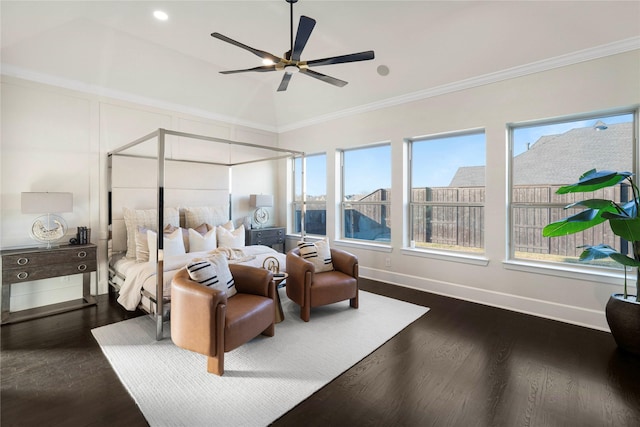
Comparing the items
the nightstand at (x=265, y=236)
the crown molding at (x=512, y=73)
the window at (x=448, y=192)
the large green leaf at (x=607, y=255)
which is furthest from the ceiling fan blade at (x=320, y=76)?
the nightstand at (x=265, y=236)

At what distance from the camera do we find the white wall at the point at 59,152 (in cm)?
347

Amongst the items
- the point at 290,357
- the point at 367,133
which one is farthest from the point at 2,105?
the point at 367,133

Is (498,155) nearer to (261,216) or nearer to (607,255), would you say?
(607,255)

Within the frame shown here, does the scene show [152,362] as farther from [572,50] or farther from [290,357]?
[572,50]

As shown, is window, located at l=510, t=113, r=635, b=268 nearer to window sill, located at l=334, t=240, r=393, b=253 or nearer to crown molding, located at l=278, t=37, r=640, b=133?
crown molding, located at l=278, t=37, r=640, b=133

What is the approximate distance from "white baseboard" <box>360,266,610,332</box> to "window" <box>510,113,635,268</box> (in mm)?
564

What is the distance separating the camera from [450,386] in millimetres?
2182

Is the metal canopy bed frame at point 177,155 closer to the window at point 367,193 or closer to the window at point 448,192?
the window at point 367,193

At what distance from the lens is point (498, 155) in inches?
149

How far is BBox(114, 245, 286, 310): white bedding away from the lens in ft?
10.0

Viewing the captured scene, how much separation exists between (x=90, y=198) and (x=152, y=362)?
2788 mm

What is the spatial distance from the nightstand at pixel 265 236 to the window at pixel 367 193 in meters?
1.38

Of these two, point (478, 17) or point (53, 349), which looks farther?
point (478, 17)

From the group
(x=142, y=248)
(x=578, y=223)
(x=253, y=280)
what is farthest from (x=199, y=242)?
(x=578, y=223)
